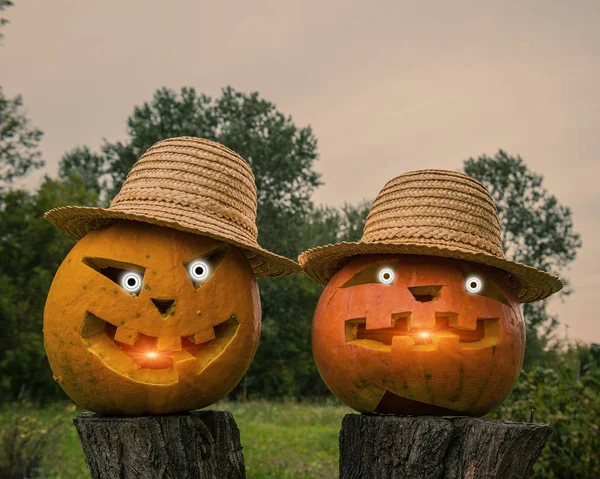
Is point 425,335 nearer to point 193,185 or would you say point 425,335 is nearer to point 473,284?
point 473,284

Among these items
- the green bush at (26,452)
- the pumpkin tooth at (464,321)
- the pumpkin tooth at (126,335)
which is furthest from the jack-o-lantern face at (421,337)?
the green bush at (26,452)

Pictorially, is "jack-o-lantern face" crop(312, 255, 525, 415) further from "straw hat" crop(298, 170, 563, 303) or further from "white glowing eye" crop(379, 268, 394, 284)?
"straw hat" crop(298, 170, 563, 303)

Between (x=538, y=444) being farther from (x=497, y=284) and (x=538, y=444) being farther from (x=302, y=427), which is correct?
(x=302, y=427)

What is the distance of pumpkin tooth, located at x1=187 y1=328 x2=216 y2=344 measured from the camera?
136 inches

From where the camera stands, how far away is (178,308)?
3.40 metres

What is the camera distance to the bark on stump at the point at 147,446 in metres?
3.44

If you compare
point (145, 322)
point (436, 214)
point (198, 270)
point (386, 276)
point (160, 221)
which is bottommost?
point (145, 322)

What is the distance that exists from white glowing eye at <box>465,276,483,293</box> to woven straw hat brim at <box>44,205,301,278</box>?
120cm

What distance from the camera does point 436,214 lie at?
13.0ft

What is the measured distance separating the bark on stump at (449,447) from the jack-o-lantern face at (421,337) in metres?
0.15

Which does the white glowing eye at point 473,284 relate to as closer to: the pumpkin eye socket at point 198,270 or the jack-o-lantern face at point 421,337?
the jack-o-lantern face at point 421,337

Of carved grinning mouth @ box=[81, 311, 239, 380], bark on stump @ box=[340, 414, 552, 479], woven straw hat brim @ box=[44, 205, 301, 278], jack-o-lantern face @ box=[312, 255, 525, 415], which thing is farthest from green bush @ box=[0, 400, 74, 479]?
bark on stump @ box=[340, 414, 552, 479]

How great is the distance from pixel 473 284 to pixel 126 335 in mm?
2118

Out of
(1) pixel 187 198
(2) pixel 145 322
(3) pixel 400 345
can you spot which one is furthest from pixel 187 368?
(3) pixel 400 345
